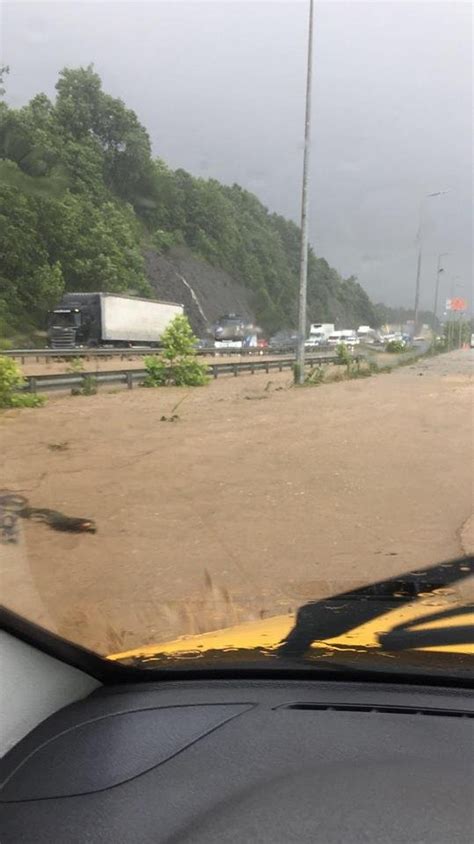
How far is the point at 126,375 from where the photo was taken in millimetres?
18812

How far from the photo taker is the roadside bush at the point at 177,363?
18.4 m

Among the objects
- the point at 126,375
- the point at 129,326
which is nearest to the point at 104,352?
the point at 129,326

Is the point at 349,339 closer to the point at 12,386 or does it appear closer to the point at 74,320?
the point at 12,386

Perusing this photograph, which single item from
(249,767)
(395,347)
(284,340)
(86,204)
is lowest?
(249,767)

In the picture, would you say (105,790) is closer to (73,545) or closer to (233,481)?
(73,545)

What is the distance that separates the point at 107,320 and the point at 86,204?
4548mm

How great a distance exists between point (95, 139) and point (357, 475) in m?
5.79

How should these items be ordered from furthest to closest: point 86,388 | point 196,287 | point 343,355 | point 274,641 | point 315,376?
point 343,355, point 315,376, point 86,388, point 196,287, point 274,641

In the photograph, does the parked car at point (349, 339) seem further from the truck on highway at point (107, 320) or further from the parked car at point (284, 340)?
the truck on highway at point (107, 320)

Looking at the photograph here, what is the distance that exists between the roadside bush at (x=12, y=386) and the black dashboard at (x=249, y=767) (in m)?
11.6

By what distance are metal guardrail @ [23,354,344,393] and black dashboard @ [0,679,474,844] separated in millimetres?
12990

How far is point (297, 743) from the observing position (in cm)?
213

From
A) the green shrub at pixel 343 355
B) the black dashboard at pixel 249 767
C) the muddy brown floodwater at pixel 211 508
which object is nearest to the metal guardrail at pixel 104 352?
the muddy brown floodwater at pixel 211 508

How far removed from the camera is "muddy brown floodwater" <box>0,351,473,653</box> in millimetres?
5000
